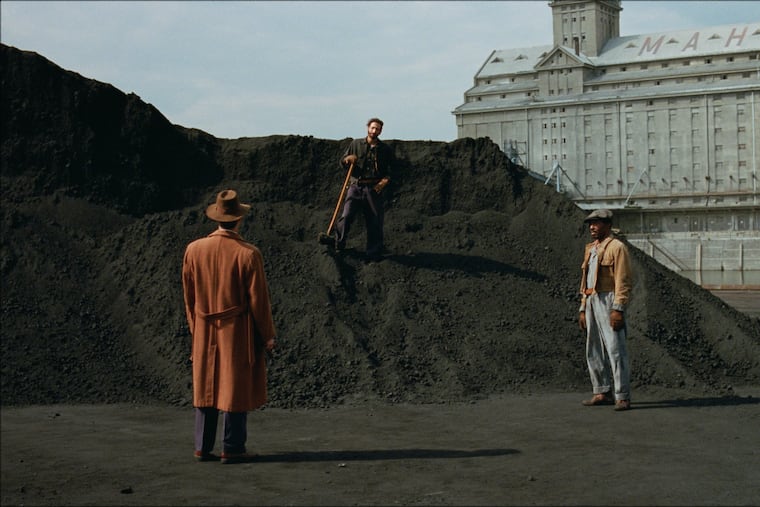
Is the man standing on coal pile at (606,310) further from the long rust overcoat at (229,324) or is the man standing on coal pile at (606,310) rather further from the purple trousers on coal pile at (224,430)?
the purple trousers on coal pile at (224,430)

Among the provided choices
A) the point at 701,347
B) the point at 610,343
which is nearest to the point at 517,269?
the point at 701,347

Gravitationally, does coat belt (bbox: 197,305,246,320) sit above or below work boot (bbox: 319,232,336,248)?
below

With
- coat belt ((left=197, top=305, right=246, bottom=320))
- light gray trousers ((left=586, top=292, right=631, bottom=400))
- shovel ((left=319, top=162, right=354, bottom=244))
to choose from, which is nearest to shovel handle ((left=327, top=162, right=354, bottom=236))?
shovel ((left=319, top=162, right=354, bottom=244))

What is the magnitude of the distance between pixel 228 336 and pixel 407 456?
1.90 meters

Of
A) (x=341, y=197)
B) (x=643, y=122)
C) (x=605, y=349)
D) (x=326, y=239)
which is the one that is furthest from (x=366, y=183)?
(x=643, y=122)

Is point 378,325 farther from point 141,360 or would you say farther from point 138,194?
point 138,194

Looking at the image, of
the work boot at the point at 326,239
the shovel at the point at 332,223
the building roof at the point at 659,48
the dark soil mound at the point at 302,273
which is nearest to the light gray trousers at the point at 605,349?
the dark soil mound at the point at 302,273

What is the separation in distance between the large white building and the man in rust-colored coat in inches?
2920

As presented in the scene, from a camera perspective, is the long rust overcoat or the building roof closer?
the long rust overcoat

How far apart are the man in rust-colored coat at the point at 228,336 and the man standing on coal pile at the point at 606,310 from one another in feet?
14.8

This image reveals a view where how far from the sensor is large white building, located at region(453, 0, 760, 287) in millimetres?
88312

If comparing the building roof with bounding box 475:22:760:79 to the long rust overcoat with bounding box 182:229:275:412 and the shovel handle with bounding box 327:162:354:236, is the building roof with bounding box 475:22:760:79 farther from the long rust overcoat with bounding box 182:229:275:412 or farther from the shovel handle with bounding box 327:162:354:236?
the long rust overcoat with bounding box 182:229:275:412

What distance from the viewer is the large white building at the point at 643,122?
3477 inches

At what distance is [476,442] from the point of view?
9.48 meters
